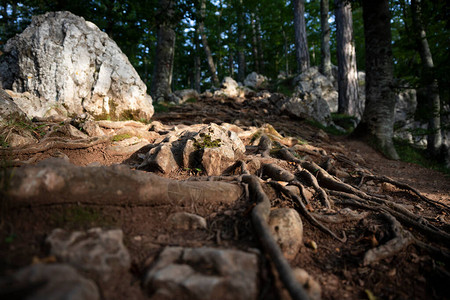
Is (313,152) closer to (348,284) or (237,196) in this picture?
(237,196)

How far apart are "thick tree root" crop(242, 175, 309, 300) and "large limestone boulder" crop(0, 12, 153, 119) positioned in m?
4.81

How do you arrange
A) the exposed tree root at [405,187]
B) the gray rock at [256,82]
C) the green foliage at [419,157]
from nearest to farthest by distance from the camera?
the exposed tree root at [405,187] < the green foliage at [419,157] < the gray rock at [256,82]

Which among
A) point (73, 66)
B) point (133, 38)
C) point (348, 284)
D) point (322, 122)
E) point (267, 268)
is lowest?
point (348, 284)

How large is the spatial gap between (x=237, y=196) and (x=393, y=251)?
5.29ft

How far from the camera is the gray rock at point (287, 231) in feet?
6.75

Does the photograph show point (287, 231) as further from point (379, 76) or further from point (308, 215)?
point (379, 76)

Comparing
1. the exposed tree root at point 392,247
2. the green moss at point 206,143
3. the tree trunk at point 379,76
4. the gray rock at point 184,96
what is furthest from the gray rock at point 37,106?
the tree trunk at point 379,76

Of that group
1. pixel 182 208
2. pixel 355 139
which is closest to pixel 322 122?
pixel 355 139

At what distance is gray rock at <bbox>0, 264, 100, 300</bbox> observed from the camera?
1167 millimetres

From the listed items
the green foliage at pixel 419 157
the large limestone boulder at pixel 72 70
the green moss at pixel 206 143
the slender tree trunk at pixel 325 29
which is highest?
the slender tree trunk at pixel 325 29

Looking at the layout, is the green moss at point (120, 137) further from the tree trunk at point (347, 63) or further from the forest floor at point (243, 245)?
the tree trunk at point (347, 63)

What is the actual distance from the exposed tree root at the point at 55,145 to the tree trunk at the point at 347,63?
11682 mm

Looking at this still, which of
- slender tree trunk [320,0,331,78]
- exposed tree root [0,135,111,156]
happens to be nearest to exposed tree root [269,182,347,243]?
exposed tree root [0,135,111,156]

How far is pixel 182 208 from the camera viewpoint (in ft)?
7.79
